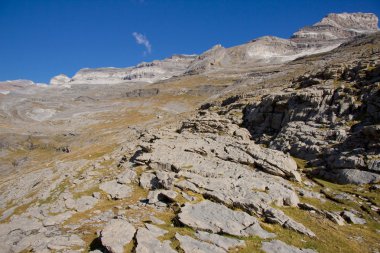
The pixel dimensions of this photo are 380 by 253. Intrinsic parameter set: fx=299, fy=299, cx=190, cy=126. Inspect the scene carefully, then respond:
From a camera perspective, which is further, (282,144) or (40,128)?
(40,128)

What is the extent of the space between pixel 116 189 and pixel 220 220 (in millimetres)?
17153

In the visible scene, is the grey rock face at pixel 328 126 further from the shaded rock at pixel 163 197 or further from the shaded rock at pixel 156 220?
the shaded rock at pixel 156 220

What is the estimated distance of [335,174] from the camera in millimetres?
33750

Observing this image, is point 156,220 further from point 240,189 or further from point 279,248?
point 279,248

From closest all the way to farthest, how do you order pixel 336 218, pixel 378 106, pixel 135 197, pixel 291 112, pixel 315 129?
pixel 336 218, pixel 135 197, pixel 378 106, pixel 315 129, pixel 291 112

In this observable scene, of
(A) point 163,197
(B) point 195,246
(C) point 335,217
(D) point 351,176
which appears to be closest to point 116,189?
(A) point 163,197

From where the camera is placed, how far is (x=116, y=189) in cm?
3525

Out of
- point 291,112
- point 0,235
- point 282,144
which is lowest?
point 0,235

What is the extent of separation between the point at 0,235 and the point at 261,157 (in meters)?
29.7

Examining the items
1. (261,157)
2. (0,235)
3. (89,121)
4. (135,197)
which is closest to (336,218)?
(261,157)

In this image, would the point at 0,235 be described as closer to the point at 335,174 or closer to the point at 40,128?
the point at 335,174

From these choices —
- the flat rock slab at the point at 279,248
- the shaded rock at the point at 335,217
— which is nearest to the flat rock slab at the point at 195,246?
the flat rock slab at the point at 279,248

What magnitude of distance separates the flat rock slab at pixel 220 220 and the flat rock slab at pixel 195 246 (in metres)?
1.78

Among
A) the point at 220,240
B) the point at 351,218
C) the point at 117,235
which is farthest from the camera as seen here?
the point at 351,218
